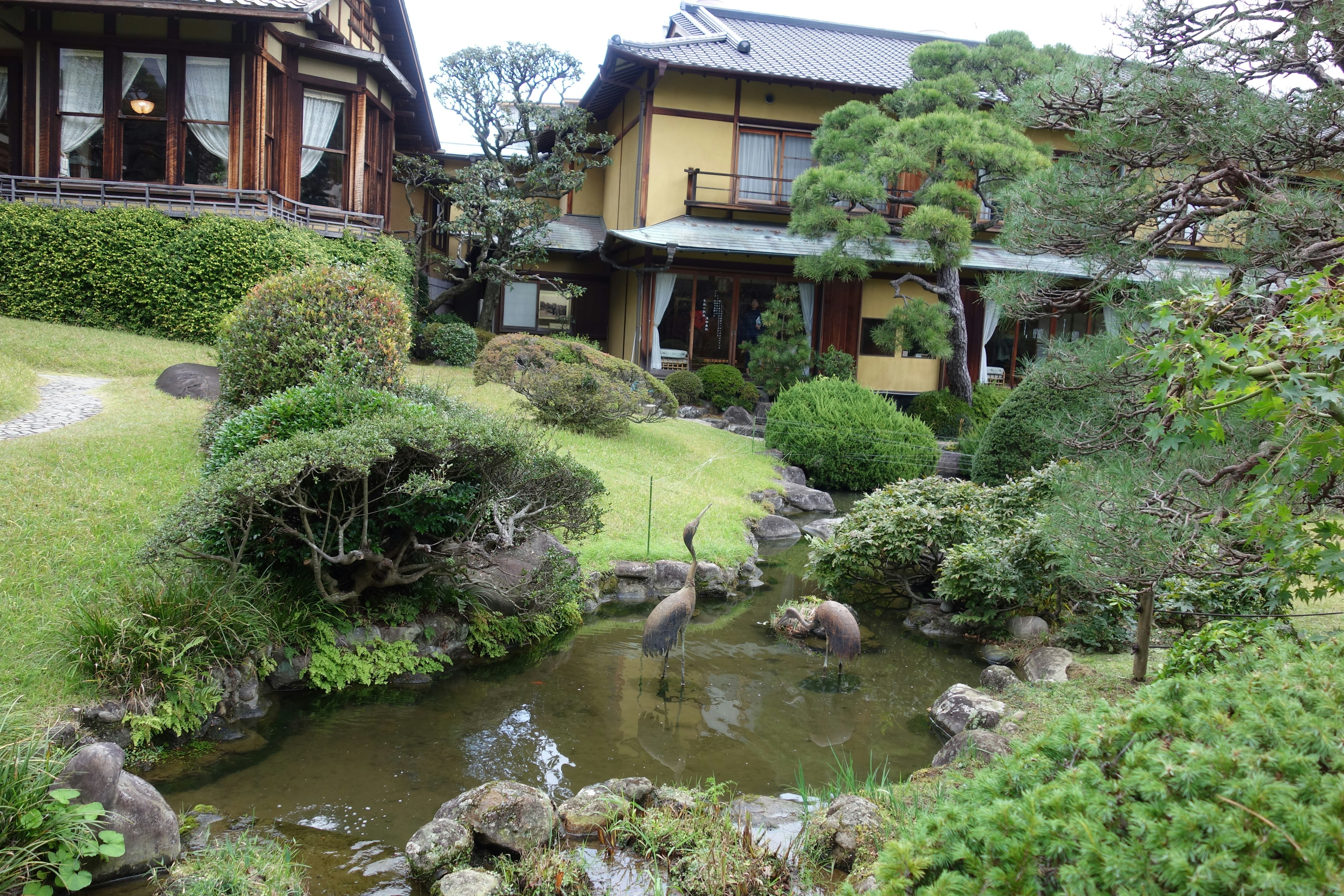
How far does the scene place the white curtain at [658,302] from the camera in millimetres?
18000

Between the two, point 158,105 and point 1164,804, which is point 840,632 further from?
point 158,105

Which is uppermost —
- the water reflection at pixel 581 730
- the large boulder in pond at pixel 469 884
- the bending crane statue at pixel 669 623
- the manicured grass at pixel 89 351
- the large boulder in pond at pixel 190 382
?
the manicured grass at pixel 89 351

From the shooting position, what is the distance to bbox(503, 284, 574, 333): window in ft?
71.9

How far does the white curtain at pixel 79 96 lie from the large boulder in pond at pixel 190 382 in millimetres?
6767

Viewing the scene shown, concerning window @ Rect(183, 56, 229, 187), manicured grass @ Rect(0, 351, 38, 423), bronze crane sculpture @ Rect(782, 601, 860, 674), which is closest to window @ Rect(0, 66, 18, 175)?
window @ Rect(183, 56, 229, 187)

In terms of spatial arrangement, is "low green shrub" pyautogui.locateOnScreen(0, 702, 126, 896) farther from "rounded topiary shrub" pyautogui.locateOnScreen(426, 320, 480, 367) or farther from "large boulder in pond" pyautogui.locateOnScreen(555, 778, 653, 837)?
"rounded topiary shrub" pyautogui.locateOnScreen(426, 320, 480, 367)

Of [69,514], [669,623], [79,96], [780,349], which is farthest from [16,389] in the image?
[780,349]

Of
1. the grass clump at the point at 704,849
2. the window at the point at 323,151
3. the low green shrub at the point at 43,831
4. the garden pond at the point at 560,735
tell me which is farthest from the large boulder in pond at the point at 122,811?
the window at the point at 323,151

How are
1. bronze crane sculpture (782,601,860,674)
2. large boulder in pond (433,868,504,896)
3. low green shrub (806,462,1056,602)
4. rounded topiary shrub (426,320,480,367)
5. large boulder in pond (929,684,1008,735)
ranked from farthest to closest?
rounded topiary shrub (426,320,480,367), low green shrub (806,462,1056,602), bronze crane sculpture (782,601,860,674), large boulder in pond (929,684,1008,735), large boulder in pond (433,868,504,896)

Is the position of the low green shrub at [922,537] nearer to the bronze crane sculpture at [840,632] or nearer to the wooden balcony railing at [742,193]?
the bronze crane sculpture at [840,632]

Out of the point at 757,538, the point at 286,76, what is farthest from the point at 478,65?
the point at 757,538

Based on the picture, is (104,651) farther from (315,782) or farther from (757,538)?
(757,538)

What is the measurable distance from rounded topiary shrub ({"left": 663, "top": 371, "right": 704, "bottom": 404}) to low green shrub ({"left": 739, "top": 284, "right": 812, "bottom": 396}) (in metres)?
1.42

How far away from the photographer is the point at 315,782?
443 centimetres
